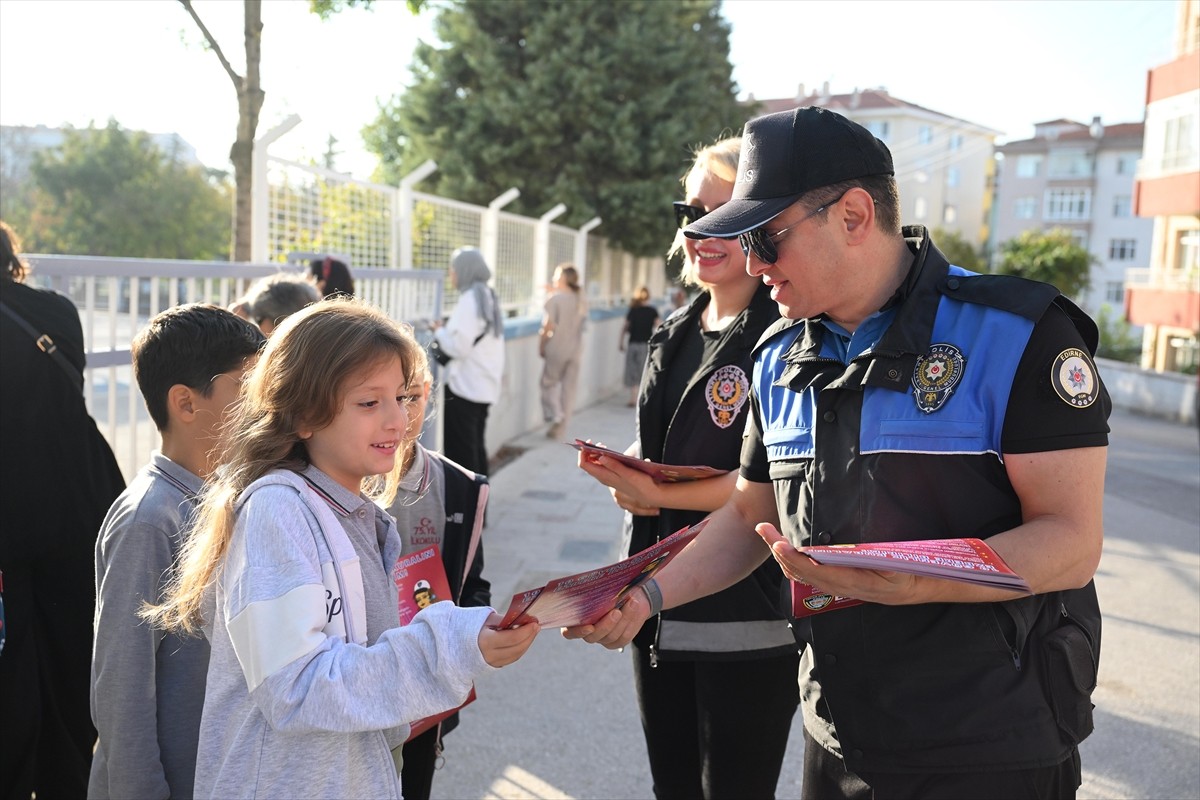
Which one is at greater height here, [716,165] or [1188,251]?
[1188,251]

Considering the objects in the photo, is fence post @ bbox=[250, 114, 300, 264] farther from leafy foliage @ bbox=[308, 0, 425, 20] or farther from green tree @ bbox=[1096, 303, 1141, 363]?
green tree @ bbox=[1096, 303, 1141, 363]

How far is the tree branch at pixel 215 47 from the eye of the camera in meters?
6.43

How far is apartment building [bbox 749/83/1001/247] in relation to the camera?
72.0 m

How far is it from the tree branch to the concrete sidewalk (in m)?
3.55

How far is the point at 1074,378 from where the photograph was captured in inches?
67.4

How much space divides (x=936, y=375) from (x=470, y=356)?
6084 mm

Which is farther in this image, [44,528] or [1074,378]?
[44,528]

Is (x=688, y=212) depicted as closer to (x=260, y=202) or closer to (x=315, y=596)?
(x=315, y=596)

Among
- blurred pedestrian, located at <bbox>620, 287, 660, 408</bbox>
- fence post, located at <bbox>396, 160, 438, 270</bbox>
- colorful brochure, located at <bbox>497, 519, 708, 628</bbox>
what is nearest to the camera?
colorful brochure, located at <bbox>497, 519, 708, 628</bbox>

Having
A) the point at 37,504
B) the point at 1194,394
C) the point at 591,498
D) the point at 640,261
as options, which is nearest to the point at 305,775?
the point at 37,504

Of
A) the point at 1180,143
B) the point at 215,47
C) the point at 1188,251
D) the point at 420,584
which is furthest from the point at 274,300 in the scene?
the point at 1188,251

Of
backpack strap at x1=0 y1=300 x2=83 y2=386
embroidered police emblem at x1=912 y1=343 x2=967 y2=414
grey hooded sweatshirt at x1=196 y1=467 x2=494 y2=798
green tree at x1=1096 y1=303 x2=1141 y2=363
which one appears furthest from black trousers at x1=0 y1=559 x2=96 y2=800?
Answer: green tree at x1=1096 y1=303 x2=1141 y2=363

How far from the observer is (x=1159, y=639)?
5.68 m

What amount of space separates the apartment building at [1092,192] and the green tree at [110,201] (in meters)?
53.4
